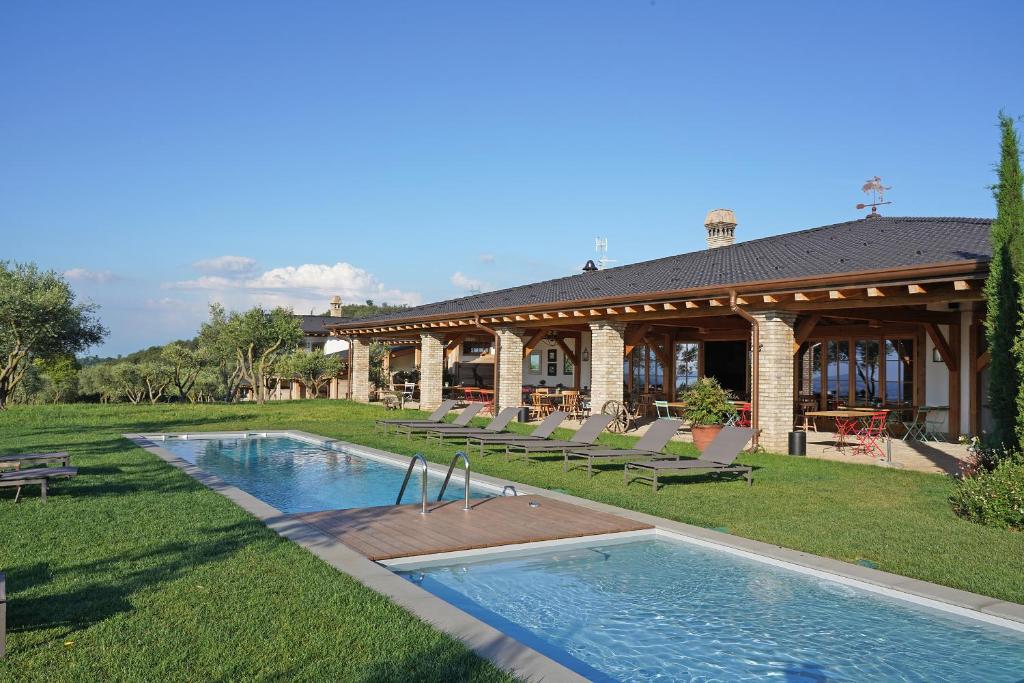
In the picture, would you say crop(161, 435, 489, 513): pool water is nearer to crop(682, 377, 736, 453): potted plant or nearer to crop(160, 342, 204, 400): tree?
crop(682, 377, 736, 453): potted plant

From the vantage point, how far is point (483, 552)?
6480 millimetres

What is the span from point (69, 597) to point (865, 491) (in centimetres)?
898

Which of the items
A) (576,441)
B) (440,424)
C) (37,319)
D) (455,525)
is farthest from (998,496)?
(37,319)

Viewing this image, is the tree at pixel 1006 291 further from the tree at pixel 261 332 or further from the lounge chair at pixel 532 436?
the tree at pixel 261 332

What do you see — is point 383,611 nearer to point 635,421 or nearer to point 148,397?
point 635,421

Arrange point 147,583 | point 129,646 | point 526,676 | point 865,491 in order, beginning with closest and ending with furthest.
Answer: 1. point 526,676
2. point 129,646
3. point 147,583
4. point 865,491

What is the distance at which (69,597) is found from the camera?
456 centimetres

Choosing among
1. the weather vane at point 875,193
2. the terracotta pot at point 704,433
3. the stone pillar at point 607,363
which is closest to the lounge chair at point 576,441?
the terracotta pot at point 704,433

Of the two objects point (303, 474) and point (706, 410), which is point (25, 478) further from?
point (706, 410)

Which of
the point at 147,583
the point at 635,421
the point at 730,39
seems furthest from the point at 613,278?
the point at 147,583

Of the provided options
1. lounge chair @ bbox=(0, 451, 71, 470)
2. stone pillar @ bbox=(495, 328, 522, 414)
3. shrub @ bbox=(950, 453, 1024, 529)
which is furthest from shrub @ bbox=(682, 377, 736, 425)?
lounge chair @ bbox=(0, 451, 71, 470)

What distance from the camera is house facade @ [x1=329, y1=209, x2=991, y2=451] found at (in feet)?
41.4

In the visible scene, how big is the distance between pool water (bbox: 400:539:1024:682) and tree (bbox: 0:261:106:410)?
23419mm

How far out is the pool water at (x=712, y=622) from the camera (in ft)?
14.3
